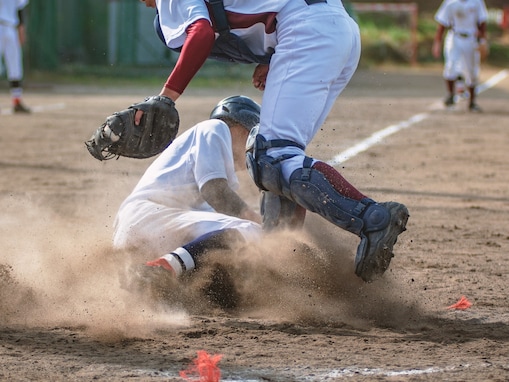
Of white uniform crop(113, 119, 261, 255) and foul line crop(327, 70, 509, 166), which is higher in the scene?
white uniform crop(113, 119, 261, 255)

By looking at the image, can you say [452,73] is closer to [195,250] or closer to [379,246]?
[195,250]

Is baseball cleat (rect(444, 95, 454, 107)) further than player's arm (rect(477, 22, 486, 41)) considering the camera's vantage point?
No

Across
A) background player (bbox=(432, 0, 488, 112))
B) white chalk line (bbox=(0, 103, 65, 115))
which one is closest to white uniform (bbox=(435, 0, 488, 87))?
background player (bbox=(432, 0, 488, 112))

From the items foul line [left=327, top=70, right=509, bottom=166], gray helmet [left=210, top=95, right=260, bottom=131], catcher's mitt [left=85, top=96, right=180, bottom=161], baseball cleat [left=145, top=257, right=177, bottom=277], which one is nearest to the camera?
catcher's mitt [left=85, top=96, right=180, bottom=161]

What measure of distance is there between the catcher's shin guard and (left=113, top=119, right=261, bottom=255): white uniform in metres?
0.54

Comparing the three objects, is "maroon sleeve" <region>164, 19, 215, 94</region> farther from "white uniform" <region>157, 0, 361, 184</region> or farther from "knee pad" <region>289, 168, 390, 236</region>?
"knee pad" <region>289, 168, 390, 236</region>

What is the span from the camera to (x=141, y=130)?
170 inches

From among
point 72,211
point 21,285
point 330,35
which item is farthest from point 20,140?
point 330,35

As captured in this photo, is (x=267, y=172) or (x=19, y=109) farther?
(x=19, y=109)

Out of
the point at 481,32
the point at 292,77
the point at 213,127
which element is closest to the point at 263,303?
the point at 213,127

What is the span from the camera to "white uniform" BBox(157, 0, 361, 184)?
434 centimetres

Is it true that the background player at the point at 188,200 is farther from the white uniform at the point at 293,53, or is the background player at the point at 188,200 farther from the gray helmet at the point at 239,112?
the white uniform at the point at 293,53

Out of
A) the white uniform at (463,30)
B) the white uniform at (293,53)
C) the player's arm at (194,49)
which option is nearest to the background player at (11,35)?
the white uniform at (463,30)

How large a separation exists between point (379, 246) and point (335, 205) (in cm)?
27
